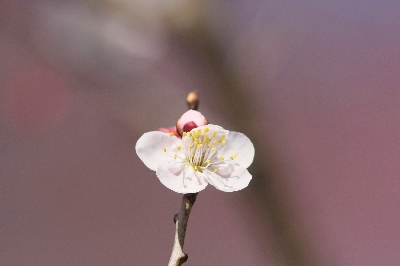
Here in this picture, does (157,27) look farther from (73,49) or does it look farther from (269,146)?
(269,146)

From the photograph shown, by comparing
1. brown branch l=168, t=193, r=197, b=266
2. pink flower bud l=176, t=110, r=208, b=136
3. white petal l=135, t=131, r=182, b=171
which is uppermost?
pink flower bud l=176, t=110, r=208, b=136

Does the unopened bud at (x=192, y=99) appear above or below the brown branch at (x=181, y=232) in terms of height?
above

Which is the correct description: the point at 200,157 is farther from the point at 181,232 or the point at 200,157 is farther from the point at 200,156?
the point at 181,232

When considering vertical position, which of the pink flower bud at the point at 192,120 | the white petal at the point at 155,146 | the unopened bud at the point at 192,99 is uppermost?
the unopened bud at the point at 192,99

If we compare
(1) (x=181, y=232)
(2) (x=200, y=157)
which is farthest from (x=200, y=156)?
(1) (x=181, y=232)
